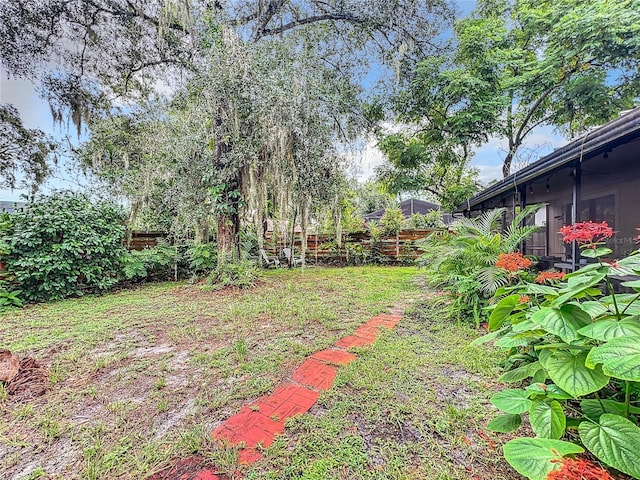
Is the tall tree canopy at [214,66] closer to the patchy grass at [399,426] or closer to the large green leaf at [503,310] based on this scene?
the patchy grass at [399,426]

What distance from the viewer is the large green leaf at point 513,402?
1.12m

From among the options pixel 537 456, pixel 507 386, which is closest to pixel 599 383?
pixel 537 456

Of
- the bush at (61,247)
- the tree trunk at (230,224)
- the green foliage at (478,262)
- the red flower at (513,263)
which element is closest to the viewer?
the red flower at (513,263)

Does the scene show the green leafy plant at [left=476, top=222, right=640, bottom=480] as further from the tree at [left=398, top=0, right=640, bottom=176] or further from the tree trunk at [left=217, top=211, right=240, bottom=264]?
the tree at [left=398, top=0, right=640, bottom=176]

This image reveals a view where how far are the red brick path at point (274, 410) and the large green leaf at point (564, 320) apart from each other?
4.36 feet

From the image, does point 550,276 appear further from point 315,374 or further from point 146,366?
point 146,366

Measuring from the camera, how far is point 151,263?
6.13 metres

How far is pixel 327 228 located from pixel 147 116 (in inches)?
217

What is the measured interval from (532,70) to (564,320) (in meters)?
8.96

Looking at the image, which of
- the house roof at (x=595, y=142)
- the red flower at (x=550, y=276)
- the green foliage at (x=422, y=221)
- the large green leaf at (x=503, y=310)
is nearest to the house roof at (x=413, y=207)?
the green foliage at (x=422, y=221)

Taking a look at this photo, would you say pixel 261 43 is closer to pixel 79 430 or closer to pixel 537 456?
pixel 79 430

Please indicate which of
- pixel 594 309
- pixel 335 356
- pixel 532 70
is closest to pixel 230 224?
pixel 335 356

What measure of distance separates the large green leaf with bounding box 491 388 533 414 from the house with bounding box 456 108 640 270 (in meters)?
2.06

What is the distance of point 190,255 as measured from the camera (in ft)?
20.8
